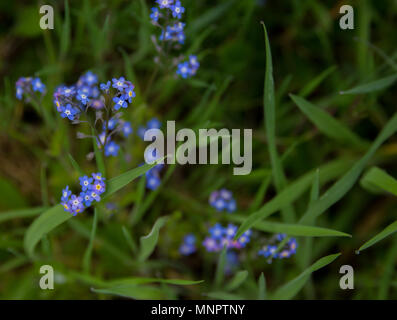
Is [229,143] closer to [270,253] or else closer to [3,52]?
[270,253]

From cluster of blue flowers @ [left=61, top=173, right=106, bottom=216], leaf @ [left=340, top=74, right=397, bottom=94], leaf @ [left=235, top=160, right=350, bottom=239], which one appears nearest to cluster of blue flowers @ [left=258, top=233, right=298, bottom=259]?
leaf @ [left=235, top=160, right=350, bottom=239]

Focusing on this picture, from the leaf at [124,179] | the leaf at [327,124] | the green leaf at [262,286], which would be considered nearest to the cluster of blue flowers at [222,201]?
the green leaf at [262,286]

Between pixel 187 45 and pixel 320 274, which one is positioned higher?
pixel 187 45

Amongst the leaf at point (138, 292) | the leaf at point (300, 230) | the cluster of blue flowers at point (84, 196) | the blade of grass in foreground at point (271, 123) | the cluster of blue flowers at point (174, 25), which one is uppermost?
the cluster of blue flowers at point (174, 25)

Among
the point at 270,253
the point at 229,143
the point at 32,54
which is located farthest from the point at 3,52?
the point at 270,253

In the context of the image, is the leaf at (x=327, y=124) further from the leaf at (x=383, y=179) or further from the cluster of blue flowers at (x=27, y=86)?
the cluster of blue flowers at (x=27, y=86)

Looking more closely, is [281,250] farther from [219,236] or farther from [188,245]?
[188,245]

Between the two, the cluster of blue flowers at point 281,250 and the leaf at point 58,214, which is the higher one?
the leaf at point 58,214
